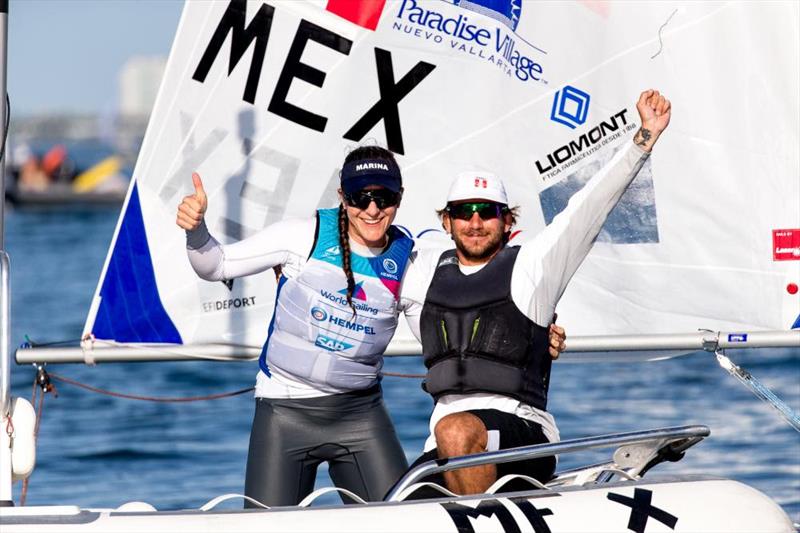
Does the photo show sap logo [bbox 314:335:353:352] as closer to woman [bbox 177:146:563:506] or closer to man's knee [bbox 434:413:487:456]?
woman [bbox 177:146:563:506]

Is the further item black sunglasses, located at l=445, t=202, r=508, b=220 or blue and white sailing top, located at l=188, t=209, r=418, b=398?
blue and white sailing top, located at l=188, t=209, r=418, b=398

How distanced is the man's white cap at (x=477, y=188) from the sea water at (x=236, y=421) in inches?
155

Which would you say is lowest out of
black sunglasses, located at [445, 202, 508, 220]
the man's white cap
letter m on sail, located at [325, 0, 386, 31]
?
black sunglasses, located at [445, 202, 508, 220]

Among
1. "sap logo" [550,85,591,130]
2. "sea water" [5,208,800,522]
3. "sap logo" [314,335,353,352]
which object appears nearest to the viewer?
"sap logo" [314,335,353,352]

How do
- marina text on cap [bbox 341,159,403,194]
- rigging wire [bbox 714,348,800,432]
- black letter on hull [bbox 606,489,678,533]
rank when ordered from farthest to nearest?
1. rigging wire [bbox 714,348,800,432]
2. marina text on cap [bbox 341,159,403,194]
3. black letter on hull [bbox 606,489,678,533]

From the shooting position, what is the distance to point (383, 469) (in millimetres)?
5316

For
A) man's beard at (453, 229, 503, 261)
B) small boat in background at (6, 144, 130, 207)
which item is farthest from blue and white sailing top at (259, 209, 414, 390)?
small boat in background at (6, 144, 130, 207)

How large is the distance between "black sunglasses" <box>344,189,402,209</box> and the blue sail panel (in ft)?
5.78

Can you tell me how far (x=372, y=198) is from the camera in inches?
203

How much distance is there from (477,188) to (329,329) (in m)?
0.71

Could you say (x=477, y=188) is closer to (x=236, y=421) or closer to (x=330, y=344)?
(x=330, y=344)

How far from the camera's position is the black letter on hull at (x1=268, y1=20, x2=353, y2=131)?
6.66 meters

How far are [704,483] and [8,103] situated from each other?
2.66 meters

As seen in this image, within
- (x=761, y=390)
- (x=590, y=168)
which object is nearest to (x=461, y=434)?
(x=761, y=390)
